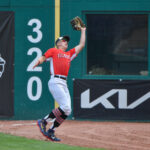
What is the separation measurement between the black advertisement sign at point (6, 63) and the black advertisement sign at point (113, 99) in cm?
172

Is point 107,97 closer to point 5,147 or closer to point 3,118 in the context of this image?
point 3,118

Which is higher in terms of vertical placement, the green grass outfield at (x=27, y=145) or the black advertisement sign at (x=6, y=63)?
the black advertisement sign at (x=6, y=63)

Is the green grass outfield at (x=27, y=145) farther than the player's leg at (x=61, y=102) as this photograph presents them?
No

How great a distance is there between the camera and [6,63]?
11438 mm

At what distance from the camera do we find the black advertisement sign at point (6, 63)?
37.5 ft

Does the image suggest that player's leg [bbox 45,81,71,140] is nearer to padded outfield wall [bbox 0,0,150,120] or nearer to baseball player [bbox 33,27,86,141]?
baseball player [bbox 33,27,86,141]

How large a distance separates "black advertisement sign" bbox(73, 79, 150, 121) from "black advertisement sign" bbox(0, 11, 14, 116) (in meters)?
1.72

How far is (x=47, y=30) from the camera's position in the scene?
11406mm

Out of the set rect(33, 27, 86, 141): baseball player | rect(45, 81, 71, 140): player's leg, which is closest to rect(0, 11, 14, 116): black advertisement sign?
rect(33, 27, 86, 141): baseball player

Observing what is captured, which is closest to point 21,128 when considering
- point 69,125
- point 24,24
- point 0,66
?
point 69,125

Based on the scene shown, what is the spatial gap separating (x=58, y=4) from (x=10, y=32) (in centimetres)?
145

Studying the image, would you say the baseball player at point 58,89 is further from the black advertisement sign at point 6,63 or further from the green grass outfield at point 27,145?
the black advertisement sign at point 6,63

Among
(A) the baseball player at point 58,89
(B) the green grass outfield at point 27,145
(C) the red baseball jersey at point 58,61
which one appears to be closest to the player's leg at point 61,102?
(A) the baseball player at point 58,89

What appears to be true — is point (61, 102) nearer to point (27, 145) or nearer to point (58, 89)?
point (58, 89)
